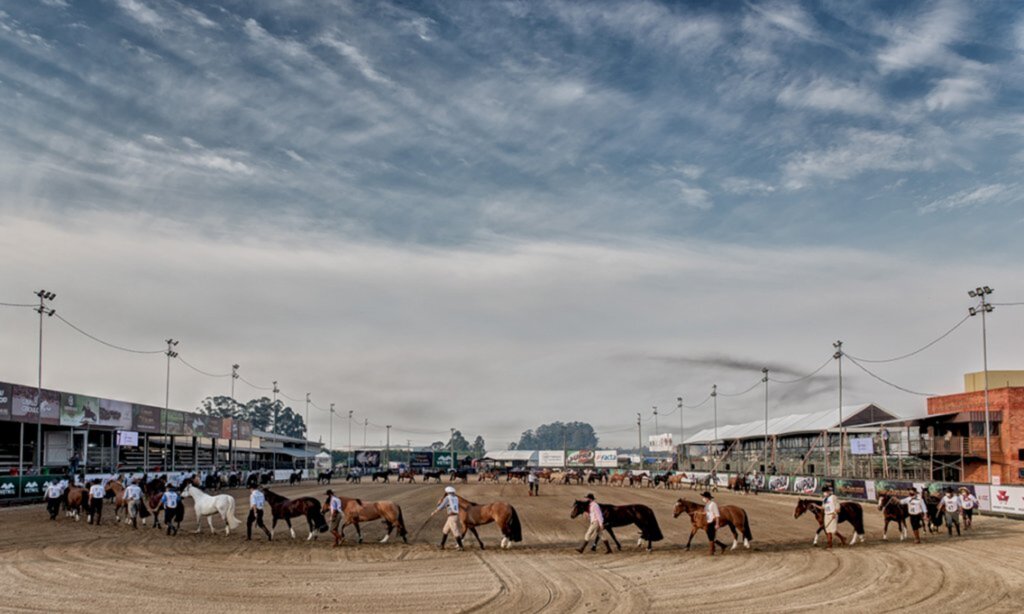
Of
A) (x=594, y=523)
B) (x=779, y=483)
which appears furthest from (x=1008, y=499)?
(x=779, y=483)

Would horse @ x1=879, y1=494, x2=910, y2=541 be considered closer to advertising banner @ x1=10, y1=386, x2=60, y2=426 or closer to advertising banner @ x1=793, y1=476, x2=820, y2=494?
advertising banner @ x1=793, y1=476, x2=820, y2=494

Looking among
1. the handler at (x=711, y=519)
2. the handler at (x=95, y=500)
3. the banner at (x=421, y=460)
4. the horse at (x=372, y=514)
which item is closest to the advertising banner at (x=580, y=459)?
the banner at (x=421, y=460)

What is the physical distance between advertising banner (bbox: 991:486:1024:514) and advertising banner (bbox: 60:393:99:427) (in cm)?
5524

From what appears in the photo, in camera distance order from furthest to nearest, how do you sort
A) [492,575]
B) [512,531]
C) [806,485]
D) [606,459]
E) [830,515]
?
[606,459] → [806,485] → [830,515] → [512,531] → [492,575]

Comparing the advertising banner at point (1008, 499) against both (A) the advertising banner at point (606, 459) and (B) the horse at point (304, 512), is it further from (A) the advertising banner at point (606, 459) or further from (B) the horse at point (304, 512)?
(A) the advertising banner at point (606, 459)

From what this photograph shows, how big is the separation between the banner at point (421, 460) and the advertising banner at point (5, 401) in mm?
66722

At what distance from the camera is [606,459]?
428 ft

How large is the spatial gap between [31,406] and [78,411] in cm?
593

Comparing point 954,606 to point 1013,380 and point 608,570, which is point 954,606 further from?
point 1013,380

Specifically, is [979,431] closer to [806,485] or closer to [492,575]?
[806,485]

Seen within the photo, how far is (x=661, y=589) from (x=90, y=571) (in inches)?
489

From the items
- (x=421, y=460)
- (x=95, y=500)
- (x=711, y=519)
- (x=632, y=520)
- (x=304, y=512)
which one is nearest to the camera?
(x=711, y=519)

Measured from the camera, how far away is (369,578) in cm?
1838

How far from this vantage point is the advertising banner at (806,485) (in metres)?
55.7
